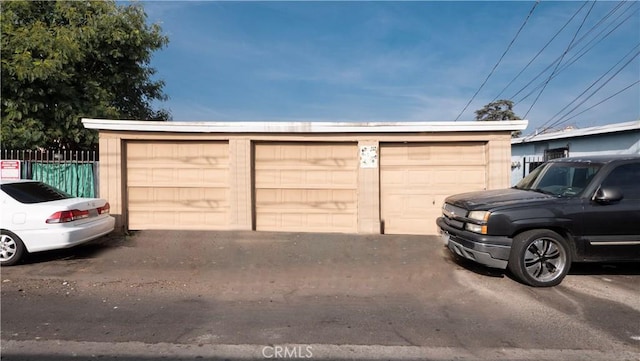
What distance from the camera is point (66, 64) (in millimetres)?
10594

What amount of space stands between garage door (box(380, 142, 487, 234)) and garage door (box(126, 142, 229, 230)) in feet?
11.5

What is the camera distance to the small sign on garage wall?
928 centimetres

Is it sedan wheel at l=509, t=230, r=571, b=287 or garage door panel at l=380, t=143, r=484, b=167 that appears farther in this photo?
garage door panel at l=380, t=143, r=484, b=167

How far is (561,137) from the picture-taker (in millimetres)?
14031

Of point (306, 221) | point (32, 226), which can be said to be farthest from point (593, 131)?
point (32, 226)

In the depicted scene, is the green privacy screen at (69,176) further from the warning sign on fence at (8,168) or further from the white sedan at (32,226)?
the white sedan at (32,226)

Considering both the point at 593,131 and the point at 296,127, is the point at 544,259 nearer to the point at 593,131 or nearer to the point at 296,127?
the point at 296,127

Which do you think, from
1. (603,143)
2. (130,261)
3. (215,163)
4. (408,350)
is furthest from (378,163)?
(603,143)

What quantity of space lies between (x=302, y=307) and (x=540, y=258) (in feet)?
10.8

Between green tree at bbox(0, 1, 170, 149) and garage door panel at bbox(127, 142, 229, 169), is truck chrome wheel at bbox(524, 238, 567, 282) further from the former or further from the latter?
green tree at bbox(0, 1, 170, 149)

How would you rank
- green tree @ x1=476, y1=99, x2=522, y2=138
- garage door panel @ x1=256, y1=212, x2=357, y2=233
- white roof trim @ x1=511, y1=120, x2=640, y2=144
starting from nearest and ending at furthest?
garage door panel @ x1=256, y1=212, x2=357, y2=233 → white roof trim @ x1=511, y1=120, x2=640, y2=144 → green tree @ x1=476, y1=99, x2=522, y2=138

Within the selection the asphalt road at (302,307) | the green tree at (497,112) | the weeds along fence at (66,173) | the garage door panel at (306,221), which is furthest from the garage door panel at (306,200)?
the green tree at (497,112)

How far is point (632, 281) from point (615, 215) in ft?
3.44

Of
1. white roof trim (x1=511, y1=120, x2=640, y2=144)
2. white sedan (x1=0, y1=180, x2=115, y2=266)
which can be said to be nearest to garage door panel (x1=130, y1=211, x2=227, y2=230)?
white sedan (x1=0, y1=180, x2=115, y2=266)
